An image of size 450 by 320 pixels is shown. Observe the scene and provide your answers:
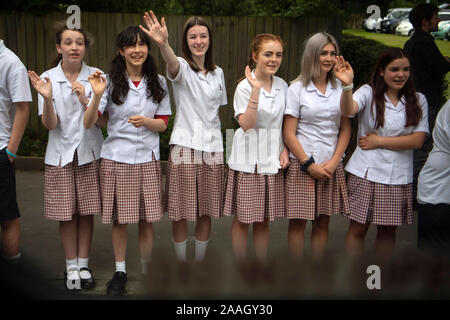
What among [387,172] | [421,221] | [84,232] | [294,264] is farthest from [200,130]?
[294,264]

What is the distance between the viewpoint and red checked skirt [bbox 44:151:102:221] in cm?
308

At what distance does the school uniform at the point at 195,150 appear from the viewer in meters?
3.17

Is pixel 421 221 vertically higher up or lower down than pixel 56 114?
lower down

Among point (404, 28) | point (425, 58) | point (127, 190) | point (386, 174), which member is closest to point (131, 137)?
point (127, 190)

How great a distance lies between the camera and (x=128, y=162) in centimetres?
308

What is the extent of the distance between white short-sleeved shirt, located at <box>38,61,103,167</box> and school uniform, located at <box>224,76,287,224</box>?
93cm

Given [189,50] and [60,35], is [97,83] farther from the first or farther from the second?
[189,50]

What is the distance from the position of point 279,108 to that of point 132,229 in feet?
6.64

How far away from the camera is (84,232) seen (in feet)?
10.7

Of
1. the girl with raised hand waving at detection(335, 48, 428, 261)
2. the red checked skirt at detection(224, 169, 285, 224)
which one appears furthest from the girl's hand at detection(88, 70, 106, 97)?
the girl with raised hand waving at detection(335, 48, 428, 261)

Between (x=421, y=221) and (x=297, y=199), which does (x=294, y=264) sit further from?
(x=297, y=199)

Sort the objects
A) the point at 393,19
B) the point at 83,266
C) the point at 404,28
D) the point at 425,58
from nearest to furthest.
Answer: the point at 83,266
the point at 425,58
the point at 393,19
the point at 404,28

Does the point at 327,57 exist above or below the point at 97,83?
above

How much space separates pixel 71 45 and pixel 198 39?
78 cm
